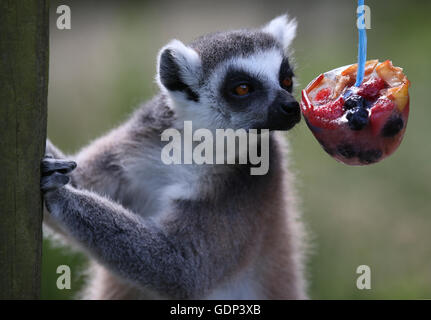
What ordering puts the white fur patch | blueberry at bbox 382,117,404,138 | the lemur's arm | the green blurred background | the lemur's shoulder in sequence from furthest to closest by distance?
the green blurred background, the lemur's shoulder, the white fur patch, the lemur's arm, blueberry at bbox 382,117,404,138

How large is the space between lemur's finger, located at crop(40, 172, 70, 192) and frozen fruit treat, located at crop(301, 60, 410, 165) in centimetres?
138

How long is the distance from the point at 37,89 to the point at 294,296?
2.98 m

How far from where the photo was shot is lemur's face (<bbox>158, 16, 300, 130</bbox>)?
4.20 metres

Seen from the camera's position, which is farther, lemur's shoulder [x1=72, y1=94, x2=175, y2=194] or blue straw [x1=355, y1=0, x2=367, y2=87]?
lemur's shoulder [x1=72, y1=94, x2=175, y2=194]

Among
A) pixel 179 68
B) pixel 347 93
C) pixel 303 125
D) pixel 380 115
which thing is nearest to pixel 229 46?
pixel 179 68

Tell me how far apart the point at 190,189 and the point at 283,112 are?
0.82 meters

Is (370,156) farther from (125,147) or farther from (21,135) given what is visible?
(125,147)

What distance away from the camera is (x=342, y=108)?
324 centimetres

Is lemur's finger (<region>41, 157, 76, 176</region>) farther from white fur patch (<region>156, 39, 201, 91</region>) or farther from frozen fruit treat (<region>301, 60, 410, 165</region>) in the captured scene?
frozen fruit treat (<region>301, 60, 410, 165</region>)

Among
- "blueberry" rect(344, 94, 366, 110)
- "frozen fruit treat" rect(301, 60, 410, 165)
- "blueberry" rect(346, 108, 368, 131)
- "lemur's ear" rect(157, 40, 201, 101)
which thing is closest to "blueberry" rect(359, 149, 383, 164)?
"frozen fruit treat" rect(301, 60, 410, 165)

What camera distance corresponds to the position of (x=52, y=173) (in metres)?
3.46

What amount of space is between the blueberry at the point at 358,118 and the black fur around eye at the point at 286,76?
120 cm

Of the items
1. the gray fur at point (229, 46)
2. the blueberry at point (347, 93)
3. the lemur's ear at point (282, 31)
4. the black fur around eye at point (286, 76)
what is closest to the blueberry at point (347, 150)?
the blueberry at point (347, 93)
